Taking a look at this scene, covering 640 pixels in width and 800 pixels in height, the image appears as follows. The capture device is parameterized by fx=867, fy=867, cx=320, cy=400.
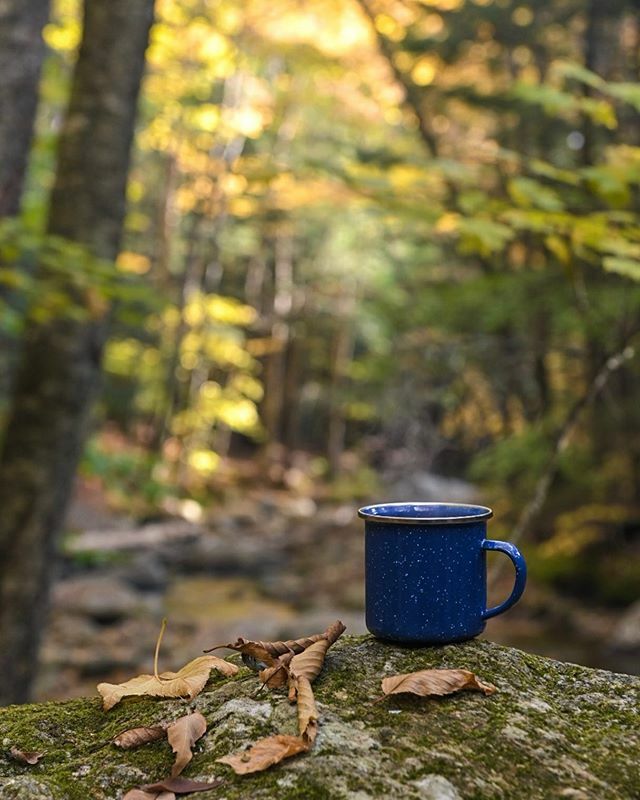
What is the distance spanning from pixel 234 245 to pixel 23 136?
18876 mm

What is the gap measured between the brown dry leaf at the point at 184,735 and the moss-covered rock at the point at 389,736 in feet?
0.05

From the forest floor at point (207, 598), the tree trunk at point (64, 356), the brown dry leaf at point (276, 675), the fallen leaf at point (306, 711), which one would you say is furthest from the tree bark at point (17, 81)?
the fallen leaf at point (306, 711)

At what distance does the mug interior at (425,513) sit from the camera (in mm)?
1826

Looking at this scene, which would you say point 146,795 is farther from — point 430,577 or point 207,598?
point 207,598

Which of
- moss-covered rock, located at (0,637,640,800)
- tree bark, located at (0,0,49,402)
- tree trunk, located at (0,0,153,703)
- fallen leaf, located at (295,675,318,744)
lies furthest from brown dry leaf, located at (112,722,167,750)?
tree bark, located at (0,0,49,402)

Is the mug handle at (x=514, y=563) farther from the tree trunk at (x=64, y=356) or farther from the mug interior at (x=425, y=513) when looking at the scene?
the tree trunk at (x=64, y=356)

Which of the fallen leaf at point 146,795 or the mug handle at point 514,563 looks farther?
the mug handle at point 514,563

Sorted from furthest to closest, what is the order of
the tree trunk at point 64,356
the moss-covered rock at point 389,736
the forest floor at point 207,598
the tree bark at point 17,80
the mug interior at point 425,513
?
1. the forest floor at point 207,598
2. the tree trunk at point 64,356
3. the tree bark at point 17,80
4. the mug interior at point 425,513
5. the moss-covered rock at point 389,736

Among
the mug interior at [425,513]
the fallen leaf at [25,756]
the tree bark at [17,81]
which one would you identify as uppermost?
the tree bark at [17,81]

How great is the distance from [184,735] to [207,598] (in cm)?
1182

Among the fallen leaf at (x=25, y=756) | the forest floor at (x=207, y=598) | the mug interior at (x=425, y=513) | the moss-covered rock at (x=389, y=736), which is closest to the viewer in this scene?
the moss-covered rock at (x=389, y=736)

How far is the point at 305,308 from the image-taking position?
86.7 ft

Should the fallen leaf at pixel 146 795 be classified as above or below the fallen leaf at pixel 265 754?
below

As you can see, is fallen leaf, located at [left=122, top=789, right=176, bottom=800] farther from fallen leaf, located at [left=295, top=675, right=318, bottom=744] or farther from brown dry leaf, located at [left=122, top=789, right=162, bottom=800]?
fallen leaf, located at [left=295, top=675, right=318, bottom=744]
